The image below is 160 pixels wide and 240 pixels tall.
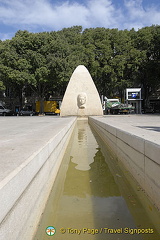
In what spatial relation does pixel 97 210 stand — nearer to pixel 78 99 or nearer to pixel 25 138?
pixel 25 138

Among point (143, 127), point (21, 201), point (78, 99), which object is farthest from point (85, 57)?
point (21, 201)

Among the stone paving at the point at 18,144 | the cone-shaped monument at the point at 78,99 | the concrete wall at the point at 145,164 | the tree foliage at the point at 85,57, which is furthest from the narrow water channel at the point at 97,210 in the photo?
the tree foliage at the point at 85,57

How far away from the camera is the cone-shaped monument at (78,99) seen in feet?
74.6

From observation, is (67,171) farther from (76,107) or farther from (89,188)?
(76,107)

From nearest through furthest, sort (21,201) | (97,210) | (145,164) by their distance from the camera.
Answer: (21,201) → (97,210) → (145,164)

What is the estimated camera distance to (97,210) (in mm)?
2645

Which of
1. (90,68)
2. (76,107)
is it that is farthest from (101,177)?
(90,68)

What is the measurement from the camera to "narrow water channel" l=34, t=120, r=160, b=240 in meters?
2.19

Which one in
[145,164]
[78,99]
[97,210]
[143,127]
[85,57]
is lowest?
[97,210]

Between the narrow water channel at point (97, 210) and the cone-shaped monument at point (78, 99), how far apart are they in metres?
18.6

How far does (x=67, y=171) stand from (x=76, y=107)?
1863 centimetres

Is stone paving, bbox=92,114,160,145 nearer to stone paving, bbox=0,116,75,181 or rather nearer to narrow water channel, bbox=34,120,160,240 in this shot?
narrow water channel, bbox=34,120,160,240

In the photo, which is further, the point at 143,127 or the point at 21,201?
the point at 143,127

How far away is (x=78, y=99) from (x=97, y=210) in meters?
19.9
